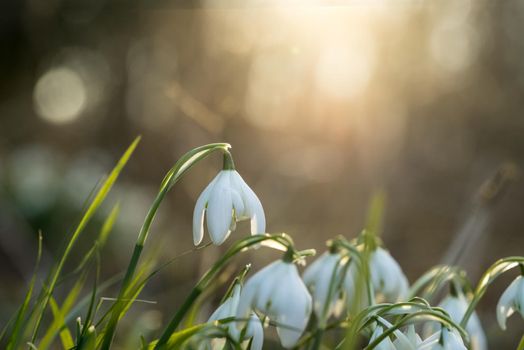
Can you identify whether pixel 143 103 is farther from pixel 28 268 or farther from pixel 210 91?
pixel 28 268

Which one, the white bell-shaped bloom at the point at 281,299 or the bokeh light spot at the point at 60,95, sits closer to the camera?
the white bell-shaped bloom at the point at 281,299

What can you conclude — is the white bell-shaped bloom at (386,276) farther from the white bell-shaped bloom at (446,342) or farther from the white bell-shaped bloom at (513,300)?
the white bell-shaped bloom at (446,342)

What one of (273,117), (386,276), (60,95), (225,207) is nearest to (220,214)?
(225,207)

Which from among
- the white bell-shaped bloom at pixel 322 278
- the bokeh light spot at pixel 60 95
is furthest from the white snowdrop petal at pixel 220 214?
the bokeh light spot at pixel 60 95

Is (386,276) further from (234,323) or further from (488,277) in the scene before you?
(234,323)

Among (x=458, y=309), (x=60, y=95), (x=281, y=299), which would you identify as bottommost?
(x=60, y=95)

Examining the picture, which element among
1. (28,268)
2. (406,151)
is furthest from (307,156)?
(28,268)
